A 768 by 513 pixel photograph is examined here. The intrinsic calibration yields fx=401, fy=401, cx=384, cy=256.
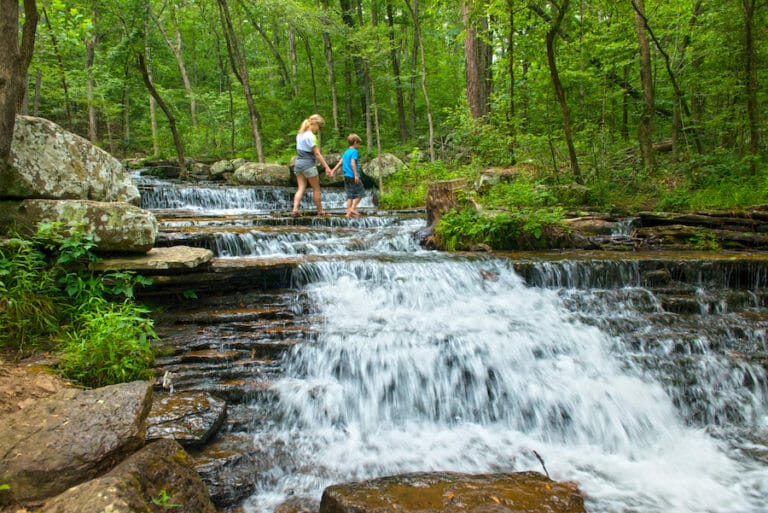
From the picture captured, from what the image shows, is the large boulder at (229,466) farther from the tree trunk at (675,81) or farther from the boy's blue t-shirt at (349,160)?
the tree trunk at (675,81)

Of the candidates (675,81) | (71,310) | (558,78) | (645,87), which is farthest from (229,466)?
(675,81)

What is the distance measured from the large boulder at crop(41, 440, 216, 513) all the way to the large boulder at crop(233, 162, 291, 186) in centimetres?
1377

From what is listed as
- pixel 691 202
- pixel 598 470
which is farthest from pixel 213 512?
pixel 691 202

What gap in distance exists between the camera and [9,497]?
194 centimetres

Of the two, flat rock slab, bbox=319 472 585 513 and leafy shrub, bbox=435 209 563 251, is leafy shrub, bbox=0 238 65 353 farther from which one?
leafy shrub, bbox=435 209 563 251

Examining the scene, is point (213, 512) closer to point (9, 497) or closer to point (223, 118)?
point (9, 497)

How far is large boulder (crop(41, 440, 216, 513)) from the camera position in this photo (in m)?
1.77

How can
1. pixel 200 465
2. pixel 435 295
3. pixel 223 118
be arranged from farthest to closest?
pixel 223 118 < pixel 435 295 < pixel 200 465

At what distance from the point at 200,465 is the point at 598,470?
3.12m

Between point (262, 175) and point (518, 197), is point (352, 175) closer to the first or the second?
point (518, 197)

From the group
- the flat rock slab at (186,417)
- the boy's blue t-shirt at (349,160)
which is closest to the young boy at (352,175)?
the boy's blue t-shirt at (349,160)

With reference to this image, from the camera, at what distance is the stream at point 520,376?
3229 millimetres

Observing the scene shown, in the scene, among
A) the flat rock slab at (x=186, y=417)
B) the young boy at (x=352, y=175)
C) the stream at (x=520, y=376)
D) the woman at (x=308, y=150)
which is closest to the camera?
the flat rock slab at (x=186, y=417)

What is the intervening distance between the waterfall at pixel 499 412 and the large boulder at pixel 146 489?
1.98ft
